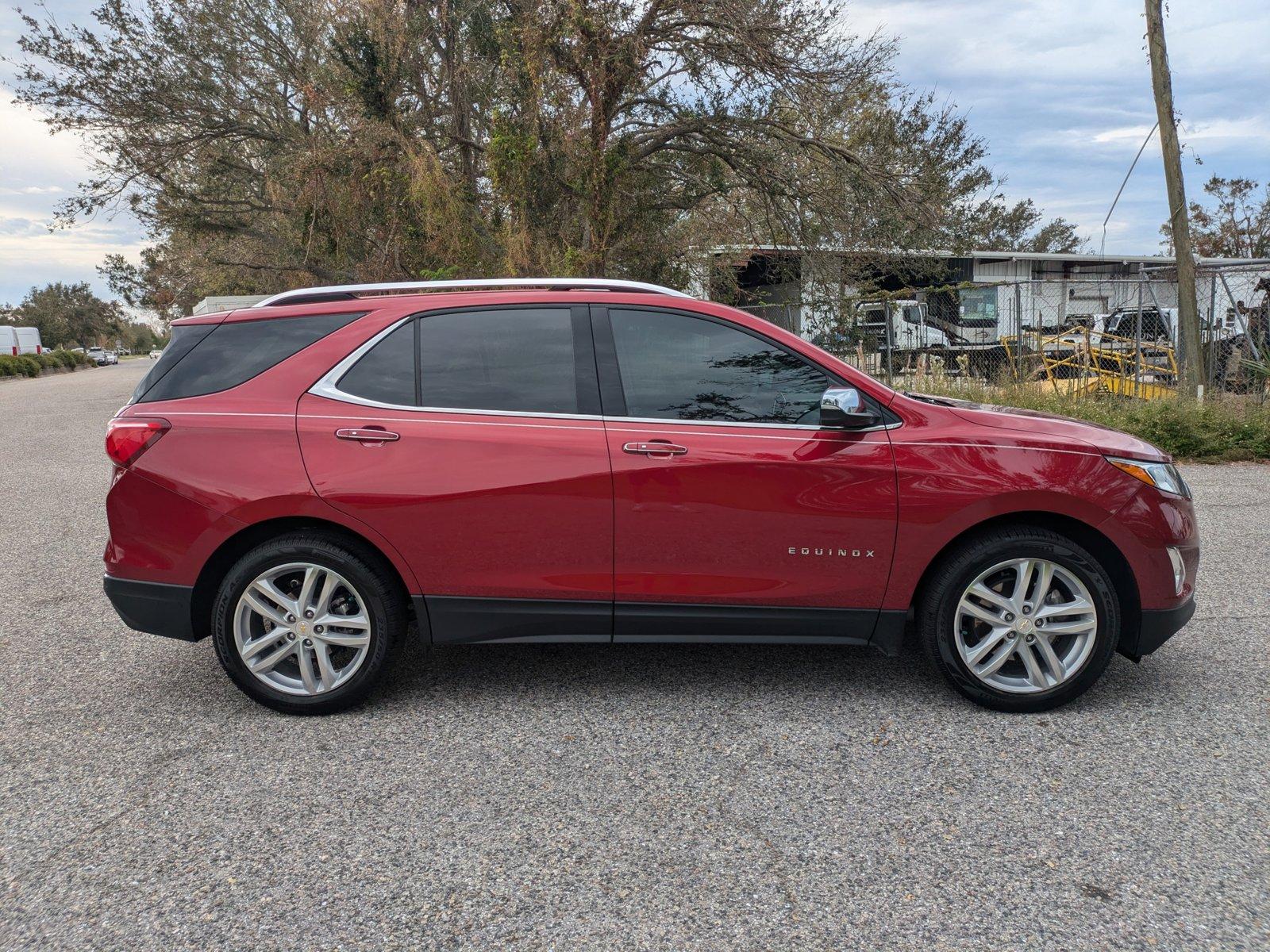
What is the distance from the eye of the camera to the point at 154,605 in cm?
367

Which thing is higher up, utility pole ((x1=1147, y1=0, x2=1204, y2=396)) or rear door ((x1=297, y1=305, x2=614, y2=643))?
utility pole ((x1=1147, y1=0, x2=1204, y2=396))

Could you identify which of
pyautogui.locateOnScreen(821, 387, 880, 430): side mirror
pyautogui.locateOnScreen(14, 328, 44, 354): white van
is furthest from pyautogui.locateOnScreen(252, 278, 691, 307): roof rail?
pyautogui.locateOnScreen(14, 328, 44, 354): white van

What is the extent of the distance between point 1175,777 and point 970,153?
1935 centimetres

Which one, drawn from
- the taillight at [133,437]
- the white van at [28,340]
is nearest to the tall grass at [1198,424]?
the taillight at [133,437]

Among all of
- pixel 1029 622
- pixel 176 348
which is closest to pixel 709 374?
pixel 1029 622

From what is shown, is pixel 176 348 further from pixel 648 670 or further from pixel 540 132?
pixel 540 132

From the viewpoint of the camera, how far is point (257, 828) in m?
2.90

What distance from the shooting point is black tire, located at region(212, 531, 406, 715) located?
3615mm

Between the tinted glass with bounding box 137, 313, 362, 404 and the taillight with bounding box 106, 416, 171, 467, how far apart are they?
0.42 feet

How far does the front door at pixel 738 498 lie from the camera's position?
3.57m

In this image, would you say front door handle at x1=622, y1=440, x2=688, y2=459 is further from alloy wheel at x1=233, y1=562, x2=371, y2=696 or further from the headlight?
the headlight

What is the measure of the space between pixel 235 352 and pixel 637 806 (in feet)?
8.12

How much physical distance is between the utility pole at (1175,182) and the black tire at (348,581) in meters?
12.1

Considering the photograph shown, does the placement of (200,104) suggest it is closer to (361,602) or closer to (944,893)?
(361,602)
